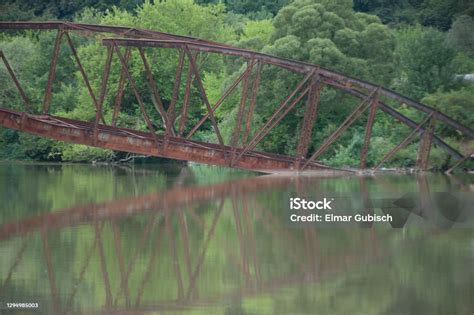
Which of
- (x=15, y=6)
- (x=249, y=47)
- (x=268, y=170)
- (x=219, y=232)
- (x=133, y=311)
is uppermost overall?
(x=15, y=6)

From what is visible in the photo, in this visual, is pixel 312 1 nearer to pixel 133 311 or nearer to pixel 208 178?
pixel 208 178

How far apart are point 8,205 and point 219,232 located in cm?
925

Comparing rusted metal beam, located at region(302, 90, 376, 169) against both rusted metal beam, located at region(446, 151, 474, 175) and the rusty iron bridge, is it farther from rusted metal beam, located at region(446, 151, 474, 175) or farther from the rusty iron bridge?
rusted metal beam, located at region(446, 151, 474, 175)

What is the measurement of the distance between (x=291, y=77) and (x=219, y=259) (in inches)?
1100

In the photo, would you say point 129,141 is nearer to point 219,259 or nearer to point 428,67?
point 428,67

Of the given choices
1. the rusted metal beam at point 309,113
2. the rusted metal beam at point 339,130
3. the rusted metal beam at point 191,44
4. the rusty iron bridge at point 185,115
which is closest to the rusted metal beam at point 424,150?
the rusty iron bridge at point 185,115

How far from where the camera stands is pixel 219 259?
62.7ft

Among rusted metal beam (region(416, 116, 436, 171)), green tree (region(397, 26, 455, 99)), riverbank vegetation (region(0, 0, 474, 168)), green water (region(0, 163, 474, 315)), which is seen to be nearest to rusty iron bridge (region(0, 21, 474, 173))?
rusted metal beam (region(416, 116, 436, 171))

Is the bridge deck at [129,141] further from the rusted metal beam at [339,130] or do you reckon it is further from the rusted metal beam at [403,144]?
the rusted metal beam at [403,144]

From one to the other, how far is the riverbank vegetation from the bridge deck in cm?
657

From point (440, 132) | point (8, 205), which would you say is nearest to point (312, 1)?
point (440, 132)

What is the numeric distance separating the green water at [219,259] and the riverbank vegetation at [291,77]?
46.2ft

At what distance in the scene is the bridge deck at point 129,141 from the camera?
36.1 meters

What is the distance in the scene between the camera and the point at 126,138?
37219 millimetres
